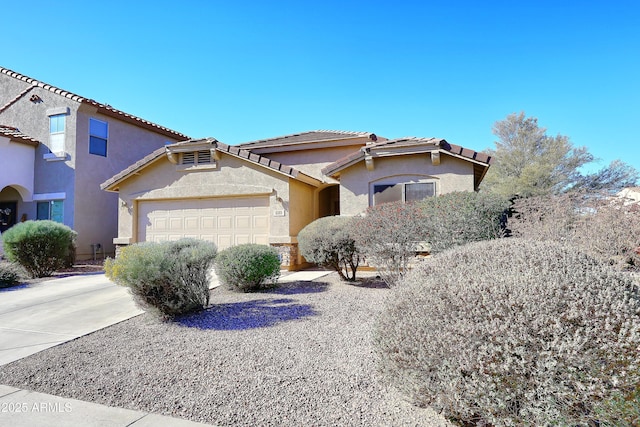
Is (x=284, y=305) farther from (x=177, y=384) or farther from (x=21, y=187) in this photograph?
(x=21, y=187)

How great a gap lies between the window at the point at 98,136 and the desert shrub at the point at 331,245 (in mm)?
→ 12977

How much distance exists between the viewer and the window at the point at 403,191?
481 inches

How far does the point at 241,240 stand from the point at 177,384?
9.37 metres

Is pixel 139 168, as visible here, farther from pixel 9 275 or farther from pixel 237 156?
pixel 9 275

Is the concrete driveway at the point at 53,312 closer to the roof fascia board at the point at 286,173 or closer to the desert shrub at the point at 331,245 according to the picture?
the desert shrub at the point at 331,245

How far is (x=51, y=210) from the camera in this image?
16625mm

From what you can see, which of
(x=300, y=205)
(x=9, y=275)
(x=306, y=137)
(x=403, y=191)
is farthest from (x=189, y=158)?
(x=403, y=191)

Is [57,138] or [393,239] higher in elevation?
[57,138]

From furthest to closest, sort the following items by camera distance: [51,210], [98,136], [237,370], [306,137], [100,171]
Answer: [100,171], [98,136], [51,210], [306,137], [237,370]

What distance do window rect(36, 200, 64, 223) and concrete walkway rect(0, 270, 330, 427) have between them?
631 cm

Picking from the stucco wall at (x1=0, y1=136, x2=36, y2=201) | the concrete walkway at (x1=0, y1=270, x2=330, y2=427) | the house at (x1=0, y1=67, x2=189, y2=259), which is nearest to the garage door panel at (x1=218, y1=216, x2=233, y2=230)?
the concrete walkway at (x1=0, y1=270, x2=330, y2=427)

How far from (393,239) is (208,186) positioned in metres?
8.27

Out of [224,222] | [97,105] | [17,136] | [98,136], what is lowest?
[224,222]

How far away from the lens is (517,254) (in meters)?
3.50
